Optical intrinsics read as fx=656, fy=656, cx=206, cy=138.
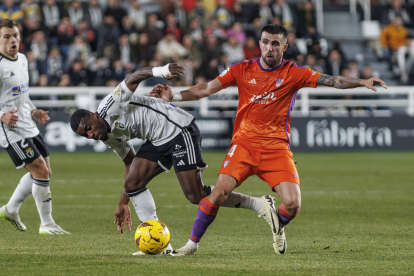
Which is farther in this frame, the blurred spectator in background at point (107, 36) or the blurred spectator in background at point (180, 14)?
the blurred spectator in background at point (180, 14)

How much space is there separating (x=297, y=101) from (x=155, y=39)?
4806 mm

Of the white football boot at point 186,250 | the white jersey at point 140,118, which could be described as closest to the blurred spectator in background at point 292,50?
the white jersey at point 140,118

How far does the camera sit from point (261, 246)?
6.30m

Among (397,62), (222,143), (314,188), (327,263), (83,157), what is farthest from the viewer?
(397,62)

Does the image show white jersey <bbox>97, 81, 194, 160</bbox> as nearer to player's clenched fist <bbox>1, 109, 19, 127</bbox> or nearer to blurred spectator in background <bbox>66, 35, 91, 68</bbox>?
player's clenched fist <bbox>1, 109, 19, 127</bbox>

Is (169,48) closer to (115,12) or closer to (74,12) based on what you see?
(115,12)

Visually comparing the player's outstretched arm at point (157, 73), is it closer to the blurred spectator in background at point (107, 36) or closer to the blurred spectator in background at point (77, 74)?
the blurred spectator in background at point (77, 74)

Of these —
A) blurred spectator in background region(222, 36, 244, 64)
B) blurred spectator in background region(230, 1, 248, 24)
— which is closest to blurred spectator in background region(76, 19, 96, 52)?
blurred spectator in background region(222, 36, 244, 64)

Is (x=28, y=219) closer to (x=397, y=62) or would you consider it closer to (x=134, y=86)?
(x=134, y=86)

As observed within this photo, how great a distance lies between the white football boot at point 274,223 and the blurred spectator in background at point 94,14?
50.5 feet

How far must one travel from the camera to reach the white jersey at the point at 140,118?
6.05 meters

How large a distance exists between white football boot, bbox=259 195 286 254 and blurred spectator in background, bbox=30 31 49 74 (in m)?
13.2

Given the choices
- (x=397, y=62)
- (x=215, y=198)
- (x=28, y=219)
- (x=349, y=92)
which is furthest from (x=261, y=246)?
(x=397, y=62)

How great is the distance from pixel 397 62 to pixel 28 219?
16.9 m
